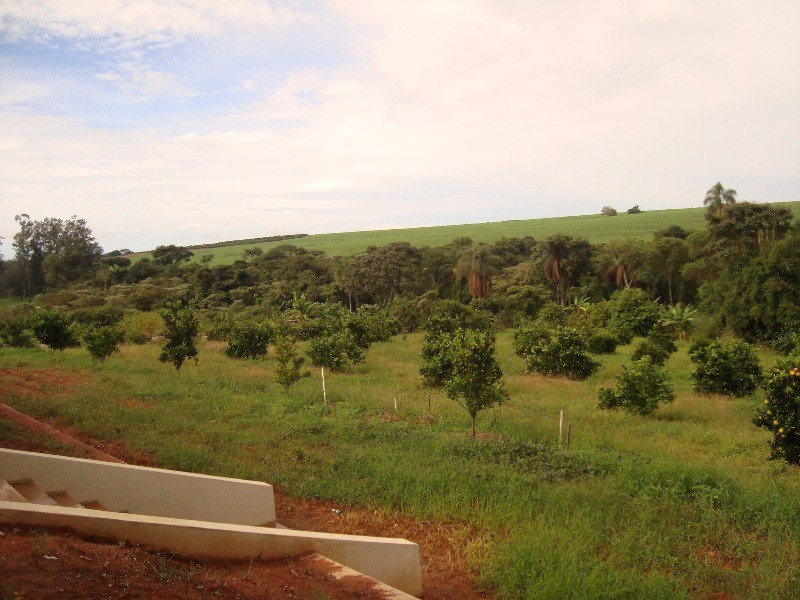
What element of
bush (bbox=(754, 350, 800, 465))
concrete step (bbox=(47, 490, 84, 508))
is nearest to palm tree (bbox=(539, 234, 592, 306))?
bush (bbox=(754, 350, 800, 465))

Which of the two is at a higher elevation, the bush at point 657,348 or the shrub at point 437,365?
the shrub at point 437,365

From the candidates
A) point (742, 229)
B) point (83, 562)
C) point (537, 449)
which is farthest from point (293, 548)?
point (742, 229)

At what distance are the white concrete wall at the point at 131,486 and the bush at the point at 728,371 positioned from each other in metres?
18.1

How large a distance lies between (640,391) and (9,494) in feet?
49.0

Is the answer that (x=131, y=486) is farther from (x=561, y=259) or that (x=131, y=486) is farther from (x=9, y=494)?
(x=561, y=259)

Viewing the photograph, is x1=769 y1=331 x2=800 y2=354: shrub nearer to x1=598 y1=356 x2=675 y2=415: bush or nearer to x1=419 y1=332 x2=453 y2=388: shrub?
x1=598 y1=356 x2=675 y2=415: bush

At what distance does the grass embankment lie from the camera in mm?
5398

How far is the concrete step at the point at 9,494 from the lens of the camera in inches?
202

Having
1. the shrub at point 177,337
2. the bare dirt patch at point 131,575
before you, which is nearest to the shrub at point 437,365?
the shrub at point 177,337

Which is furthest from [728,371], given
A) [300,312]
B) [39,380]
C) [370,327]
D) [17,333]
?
[17,333]

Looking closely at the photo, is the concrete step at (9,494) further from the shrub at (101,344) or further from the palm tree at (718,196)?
the palm tree at (718,196)

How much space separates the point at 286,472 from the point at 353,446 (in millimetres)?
1662

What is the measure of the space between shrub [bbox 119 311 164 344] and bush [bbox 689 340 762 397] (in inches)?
1100

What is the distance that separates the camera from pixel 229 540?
15.2 ft
